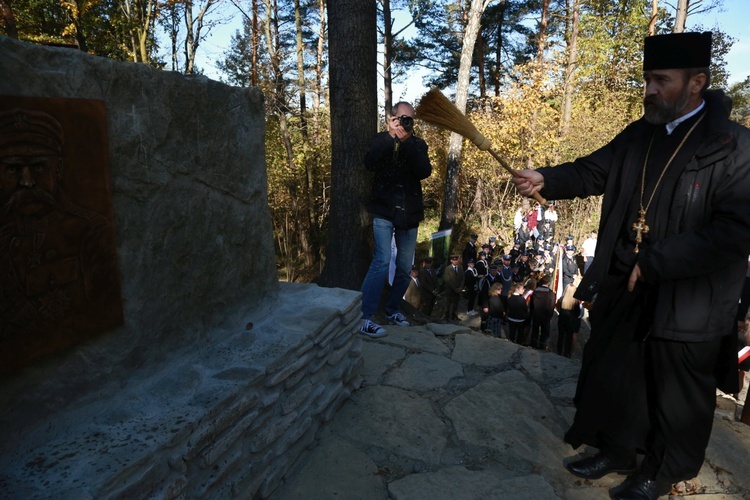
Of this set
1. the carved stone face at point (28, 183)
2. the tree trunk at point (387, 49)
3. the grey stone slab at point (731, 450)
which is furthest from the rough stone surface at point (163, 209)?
the tree trunk at point (387, 49)

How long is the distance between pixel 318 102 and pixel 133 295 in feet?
53.0

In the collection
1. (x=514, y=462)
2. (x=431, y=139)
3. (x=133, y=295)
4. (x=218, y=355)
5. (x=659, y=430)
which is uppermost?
(x=431, y=139)

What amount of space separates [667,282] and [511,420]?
1221 mm

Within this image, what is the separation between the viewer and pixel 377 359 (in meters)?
3.59

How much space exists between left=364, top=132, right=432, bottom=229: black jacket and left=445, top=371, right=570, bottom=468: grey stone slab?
1438 mm

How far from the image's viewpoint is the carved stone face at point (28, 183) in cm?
139

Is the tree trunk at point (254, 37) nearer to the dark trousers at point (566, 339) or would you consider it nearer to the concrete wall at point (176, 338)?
the dark trousers at point (566, 339)

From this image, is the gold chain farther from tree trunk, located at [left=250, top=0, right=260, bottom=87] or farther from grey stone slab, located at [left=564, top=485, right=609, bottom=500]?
tree trunk, located at [left=250, top=0, right=260, bottom=87]

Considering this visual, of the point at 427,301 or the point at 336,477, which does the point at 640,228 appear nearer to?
the point at 336,477

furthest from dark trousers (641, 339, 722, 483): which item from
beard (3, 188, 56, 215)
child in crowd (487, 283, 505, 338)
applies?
child in crowd (487, 283, 505, 338)

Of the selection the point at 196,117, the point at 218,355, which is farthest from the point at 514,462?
the point at 196,117

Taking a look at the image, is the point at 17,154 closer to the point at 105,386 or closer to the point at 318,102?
the point at 105,386

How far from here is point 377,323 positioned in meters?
4.37

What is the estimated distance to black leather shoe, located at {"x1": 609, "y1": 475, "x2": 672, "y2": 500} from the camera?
227 centimetres
